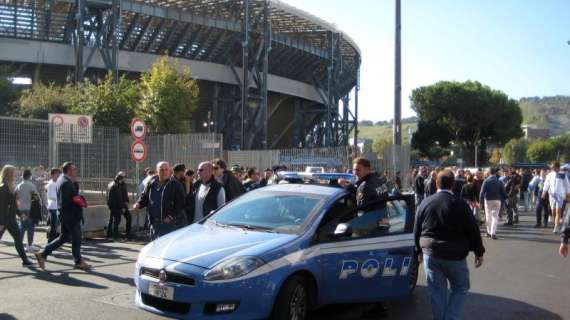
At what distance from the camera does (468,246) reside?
224 inches

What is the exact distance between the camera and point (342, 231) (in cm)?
617

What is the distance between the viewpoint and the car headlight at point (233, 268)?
18.0ft

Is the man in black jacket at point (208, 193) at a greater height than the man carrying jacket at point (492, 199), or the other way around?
the man in black jacket at point (208, 193)

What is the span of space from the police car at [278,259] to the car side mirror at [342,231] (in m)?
0.01

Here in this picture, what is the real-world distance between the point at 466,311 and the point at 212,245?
11.0 ft

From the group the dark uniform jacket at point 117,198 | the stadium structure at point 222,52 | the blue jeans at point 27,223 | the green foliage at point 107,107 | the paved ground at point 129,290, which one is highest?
the stadium structure at point 222,52

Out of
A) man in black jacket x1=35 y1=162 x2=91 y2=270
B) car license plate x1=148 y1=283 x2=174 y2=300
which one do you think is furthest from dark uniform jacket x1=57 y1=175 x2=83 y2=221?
car license plate x1=148 y1=283 x2=174 y2=300

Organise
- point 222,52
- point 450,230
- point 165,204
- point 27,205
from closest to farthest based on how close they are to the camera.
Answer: point 450,230 → point 165,204 → point 27,205 → point 222,52

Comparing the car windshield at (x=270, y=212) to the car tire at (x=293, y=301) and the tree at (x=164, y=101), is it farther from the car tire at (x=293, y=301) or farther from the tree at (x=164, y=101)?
the tree at (x=164, y=101)

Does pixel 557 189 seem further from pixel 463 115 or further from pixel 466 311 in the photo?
pixel 463 115

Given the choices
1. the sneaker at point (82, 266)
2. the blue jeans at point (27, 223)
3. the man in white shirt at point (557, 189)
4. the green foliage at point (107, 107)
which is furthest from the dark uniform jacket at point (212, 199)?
the green foliage at point (107, 107)

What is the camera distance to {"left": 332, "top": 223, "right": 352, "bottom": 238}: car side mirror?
618 cm

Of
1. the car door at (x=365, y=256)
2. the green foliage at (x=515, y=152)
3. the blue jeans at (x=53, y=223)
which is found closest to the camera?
the car door at (x=365, y=256)

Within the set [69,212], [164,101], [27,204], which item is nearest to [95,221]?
[27,204]
